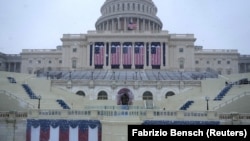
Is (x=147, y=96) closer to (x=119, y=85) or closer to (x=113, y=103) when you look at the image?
(x=119, y=85)

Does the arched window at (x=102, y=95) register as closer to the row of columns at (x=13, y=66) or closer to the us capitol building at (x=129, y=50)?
the us capitol building at (x=129, y=50)

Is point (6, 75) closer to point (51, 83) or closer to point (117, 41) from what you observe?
point (51, 83)

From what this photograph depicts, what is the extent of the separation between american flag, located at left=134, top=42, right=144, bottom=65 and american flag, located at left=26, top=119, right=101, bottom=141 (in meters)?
61.7

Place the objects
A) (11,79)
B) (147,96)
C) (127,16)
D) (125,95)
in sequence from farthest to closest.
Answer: (127,16), (125,95), (147,96), (11,79)

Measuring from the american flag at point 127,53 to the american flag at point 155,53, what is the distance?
6282mm

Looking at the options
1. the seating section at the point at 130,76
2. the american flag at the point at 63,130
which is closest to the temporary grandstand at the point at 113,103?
the american flag at the point at 63,130

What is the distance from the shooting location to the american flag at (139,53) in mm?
94812

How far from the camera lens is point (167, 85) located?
66.5m

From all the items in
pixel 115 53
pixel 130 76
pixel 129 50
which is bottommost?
pixel 130 76

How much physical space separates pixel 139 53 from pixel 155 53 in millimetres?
4551

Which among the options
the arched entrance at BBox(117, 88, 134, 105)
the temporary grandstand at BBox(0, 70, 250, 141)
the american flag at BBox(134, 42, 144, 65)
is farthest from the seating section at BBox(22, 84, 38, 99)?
the american flag at BBox(134, 42, 144, 65)

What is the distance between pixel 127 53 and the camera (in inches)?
3755

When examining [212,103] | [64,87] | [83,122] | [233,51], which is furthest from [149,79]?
[233,51]

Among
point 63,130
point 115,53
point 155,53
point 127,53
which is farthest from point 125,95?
point 63,130
